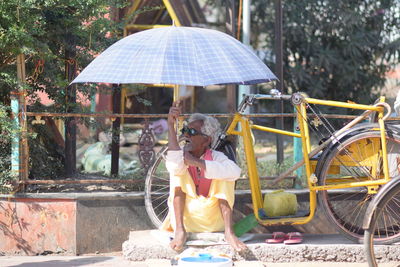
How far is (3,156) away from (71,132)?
0.73m

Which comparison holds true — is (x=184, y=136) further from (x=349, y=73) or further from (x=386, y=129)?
(x=349, y=73)

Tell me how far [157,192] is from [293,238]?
4.23 feet

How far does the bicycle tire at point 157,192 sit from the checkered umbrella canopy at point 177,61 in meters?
0.96

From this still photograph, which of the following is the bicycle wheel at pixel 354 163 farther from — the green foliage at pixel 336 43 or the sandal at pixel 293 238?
the green foliage at pixel 336 43

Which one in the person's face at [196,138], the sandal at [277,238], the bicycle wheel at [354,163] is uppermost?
the person's face at [196,138]

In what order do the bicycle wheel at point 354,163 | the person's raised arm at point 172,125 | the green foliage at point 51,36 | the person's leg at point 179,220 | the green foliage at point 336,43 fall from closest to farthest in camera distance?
the person's raised arm at point 172,125, the person's leg at point 179,220, the bicycle wheel at point 354,163, the green foliage at point 51,36, the green foliage at point 336,43

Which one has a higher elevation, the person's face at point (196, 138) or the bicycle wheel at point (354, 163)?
the person's face at point (196, 138)

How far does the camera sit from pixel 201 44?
5027mm


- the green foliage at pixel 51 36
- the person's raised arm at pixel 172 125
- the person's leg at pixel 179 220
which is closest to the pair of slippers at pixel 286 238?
the person's leg at pixel 179 220

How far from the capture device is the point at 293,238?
18.4ft

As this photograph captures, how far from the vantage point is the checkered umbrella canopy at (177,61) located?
15.5ft

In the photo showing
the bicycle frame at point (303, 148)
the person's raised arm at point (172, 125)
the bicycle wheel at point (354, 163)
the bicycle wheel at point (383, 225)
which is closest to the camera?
the bicycle wheel at point (383, 225)

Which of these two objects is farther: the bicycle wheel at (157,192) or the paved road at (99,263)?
the bicycle wheel at (157,192)

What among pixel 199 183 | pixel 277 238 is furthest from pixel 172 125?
pixel 277 238
